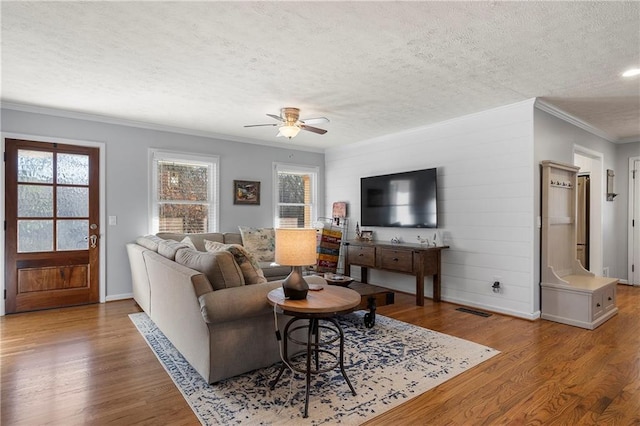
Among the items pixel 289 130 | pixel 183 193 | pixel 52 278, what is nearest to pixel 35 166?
pixel 52 278

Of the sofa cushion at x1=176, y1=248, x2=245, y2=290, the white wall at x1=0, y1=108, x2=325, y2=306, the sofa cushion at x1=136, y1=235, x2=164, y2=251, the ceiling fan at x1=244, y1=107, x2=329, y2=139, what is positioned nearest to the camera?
the sofa cushion at x1=176, y1=248, x2=245, y2=290

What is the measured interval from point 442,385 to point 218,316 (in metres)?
1.63

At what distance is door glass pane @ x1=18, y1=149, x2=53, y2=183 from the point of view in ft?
13.9

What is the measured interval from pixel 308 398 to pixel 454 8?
2.61 metres

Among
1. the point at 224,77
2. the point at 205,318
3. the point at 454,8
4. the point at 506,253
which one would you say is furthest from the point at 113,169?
the point at 506,253

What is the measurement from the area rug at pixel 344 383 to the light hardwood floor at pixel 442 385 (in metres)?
0.10

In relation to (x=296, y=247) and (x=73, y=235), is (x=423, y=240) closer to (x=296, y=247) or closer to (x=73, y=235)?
(x=296, y=247)

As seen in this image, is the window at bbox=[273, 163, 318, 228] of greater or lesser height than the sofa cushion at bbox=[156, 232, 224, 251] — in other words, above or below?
above

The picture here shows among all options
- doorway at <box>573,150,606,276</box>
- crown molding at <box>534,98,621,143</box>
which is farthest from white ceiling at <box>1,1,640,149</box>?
doorway at <box>573,150,606,276</box>

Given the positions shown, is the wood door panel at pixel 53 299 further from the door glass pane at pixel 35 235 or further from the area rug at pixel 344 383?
the area rug at pixel 344 383

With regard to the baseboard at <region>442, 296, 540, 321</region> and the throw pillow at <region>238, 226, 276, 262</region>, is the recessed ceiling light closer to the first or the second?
the baseboard at <region>442, 296, 540, 321</region>

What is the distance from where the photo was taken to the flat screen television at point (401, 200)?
4.91 metres

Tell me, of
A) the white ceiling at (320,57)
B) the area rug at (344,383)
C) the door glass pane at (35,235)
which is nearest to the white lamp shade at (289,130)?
the white ceiling at (320,57)

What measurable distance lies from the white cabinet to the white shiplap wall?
21cm
